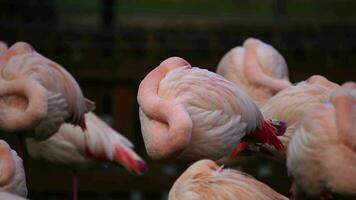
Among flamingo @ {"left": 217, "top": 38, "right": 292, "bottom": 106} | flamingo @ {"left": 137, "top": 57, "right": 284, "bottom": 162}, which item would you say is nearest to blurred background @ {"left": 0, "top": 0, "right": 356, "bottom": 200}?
flamingo @ {"left": 217, "top": 38, "right": 292, "bottom": 106}

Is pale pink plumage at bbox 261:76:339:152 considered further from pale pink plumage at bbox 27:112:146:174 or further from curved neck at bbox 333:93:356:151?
pale pink plumage at bbox 27:112:146:174

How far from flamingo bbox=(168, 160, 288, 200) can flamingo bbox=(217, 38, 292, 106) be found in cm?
181

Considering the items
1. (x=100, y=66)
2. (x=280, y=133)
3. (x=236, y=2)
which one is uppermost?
(x=280, y=133)

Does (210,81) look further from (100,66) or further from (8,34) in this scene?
(8,34)

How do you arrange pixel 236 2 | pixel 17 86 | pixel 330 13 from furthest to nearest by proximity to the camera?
pixel 236 2
pixel 330 13
pixel 17 86

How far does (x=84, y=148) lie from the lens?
6539mm

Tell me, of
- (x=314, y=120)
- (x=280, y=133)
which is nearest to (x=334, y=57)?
(x=280, y=133)

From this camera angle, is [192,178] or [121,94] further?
[121,94]

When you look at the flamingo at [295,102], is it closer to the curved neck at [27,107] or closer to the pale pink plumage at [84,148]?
the curved neck at [27,107]

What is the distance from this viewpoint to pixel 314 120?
13.5 feet

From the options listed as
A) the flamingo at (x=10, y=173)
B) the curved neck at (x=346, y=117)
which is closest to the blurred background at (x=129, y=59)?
the flamingo at (x=10, y=173)

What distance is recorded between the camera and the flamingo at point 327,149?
3996mm

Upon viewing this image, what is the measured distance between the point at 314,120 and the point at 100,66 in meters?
3.48

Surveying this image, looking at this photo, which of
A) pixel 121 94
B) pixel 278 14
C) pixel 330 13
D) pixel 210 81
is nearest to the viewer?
pixel 210 81
